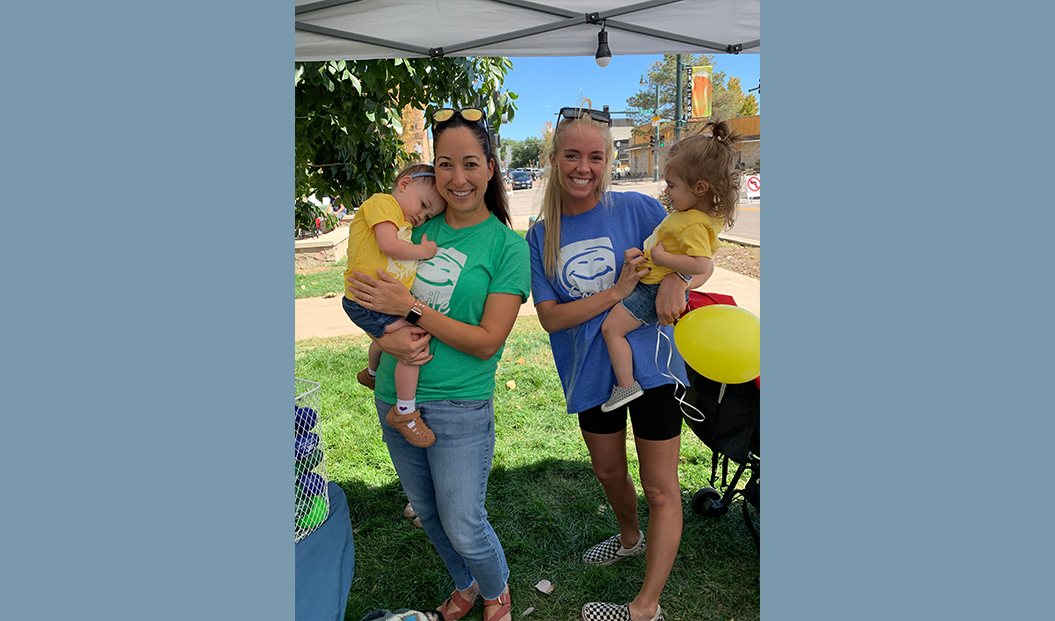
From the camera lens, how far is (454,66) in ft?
15.1

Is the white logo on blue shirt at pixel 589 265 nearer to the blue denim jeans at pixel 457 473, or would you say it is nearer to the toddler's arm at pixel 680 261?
the toddler's arm at pixel 680 261

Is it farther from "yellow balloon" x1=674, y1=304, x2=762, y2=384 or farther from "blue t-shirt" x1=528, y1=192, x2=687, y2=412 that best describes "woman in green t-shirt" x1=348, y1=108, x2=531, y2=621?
"yellow balloon" x1=674, y1=304, x2=762, y2=384

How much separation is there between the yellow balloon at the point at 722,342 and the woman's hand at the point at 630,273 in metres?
0.27

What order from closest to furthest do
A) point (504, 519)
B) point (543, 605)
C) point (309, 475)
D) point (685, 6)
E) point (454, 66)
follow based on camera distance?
point (309, 475)
point (543, 605)
point (685, 6)
point (504, 519)
point (454, 66)

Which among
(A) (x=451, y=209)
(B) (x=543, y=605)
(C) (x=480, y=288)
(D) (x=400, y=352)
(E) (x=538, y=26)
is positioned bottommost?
(B) (x=543, y=605)

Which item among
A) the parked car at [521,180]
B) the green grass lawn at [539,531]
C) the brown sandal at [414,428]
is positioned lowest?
the green grass lawn at [539,531]

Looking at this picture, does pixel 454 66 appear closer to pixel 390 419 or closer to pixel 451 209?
pixel 451 209

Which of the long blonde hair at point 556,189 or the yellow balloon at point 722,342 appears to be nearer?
the yellow balloon at point 722,342

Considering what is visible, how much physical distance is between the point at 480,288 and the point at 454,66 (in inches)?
121

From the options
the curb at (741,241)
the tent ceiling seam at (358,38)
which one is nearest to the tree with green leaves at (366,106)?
the tent ceiling seam at (358,38)

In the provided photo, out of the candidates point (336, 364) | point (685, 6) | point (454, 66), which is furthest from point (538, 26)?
point (336, 364)

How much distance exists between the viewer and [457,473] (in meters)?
2.20

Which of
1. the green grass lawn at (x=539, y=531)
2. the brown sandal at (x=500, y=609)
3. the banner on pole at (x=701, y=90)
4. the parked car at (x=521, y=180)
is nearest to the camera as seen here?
the brown sandal at (x=500, y=609)

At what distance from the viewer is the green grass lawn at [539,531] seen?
2.95 meters
